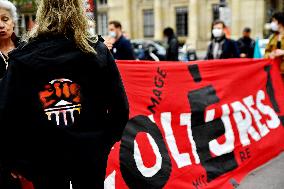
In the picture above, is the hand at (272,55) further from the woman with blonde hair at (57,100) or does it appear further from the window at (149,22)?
the window at (149,22)

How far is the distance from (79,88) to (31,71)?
0.86 ft

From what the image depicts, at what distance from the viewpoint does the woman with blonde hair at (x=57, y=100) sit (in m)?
2.02

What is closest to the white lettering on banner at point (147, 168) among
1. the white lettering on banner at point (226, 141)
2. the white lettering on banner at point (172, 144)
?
the white lettering on banner at point (172, 144)

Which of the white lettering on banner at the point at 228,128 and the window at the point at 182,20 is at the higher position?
the window at the point at 182,20

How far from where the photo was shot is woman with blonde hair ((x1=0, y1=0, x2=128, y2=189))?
2.02 meters

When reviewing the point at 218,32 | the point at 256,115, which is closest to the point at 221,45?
the point at 218,32

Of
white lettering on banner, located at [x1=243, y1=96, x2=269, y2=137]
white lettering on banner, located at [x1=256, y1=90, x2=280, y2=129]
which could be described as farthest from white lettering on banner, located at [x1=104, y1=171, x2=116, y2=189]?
white lettering on banner, located at [x1=256, y1=90, x2=280, y2=129]

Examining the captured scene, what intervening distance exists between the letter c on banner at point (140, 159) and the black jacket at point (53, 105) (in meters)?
1.36

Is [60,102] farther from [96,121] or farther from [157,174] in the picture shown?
[157,174]

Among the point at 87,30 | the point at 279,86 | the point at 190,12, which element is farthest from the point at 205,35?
the point at 87,30

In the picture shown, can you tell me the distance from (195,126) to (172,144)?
19.1 inches

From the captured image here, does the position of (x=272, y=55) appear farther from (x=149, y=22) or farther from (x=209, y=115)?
(x=149, y=22)

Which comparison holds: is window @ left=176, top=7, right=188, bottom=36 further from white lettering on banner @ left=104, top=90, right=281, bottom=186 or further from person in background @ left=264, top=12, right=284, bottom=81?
white lettering on banner @ left=104, top=90, right=281, bottom=186

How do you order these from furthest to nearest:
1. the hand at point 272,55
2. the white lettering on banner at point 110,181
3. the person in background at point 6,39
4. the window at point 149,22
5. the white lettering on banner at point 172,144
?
the window at point 149,22
the hand at point 272,55
the white lettering on banner at point 172,144
the white lettering on banner at point 110,181
the person in background at point 6,39
